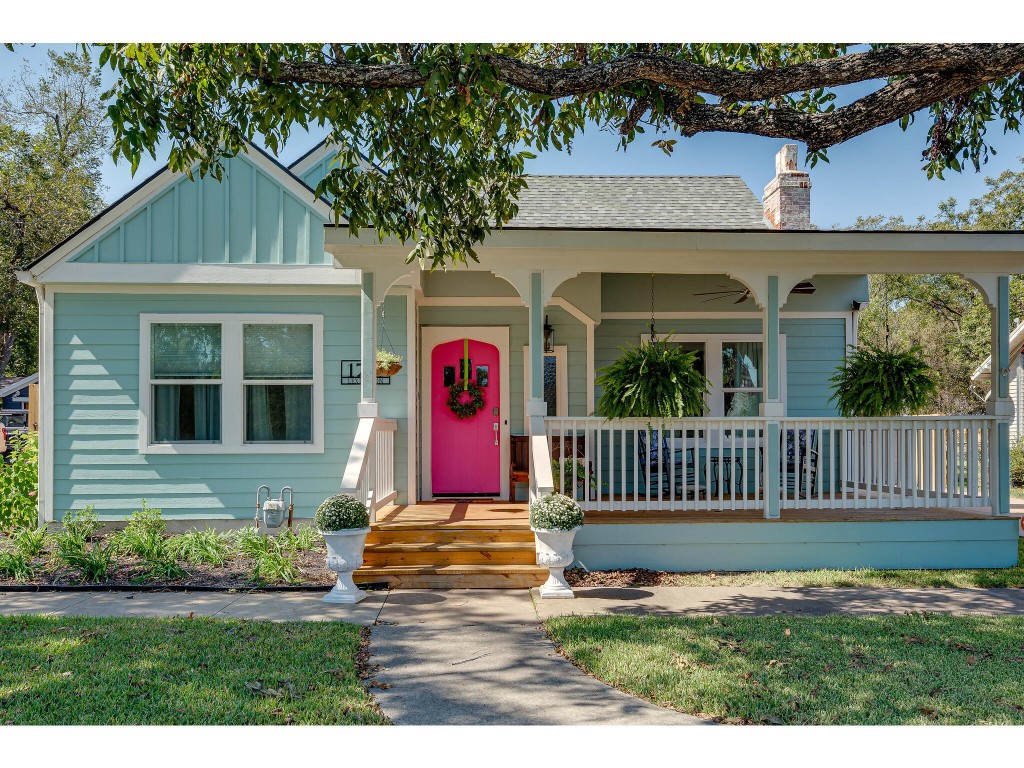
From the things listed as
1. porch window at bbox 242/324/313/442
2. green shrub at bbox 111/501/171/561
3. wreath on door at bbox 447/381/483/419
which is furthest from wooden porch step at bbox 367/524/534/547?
wreath on door at bbox 447/381/483/419

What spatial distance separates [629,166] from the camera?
12.0 metres

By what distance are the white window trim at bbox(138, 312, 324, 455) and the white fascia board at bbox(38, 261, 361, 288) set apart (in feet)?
1.28

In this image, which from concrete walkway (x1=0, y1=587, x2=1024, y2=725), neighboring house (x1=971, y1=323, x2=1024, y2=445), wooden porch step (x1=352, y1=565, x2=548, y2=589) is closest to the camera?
concrete walkway (x1=0, y1=587, x2=1024, y2=725)

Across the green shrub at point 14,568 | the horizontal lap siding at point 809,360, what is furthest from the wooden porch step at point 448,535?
the horizontal lap siding at point 809,360

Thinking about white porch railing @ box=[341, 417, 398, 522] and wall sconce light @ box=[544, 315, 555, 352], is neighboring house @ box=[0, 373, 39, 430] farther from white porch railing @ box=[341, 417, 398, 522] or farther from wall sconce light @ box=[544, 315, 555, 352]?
wall sconce light @ box=[544, 315, 555, 352]

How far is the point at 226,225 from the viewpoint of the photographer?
813 centimetres

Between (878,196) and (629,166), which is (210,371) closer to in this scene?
(629,166)

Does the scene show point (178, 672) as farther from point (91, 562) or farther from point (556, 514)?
point (91, 562)

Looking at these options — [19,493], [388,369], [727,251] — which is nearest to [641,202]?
[727,251]

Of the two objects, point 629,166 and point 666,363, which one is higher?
point 629,166

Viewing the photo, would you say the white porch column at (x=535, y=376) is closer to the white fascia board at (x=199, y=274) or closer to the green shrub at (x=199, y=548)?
the white fascia board at (x=199, y=274)

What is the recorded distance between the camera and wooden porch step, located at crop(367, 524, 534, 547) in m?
6.79

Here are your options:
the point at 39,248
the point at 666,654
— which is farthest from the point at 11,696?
the point at 39,248

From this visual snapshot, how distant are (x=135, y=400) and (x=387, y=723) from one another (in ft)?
20.4
